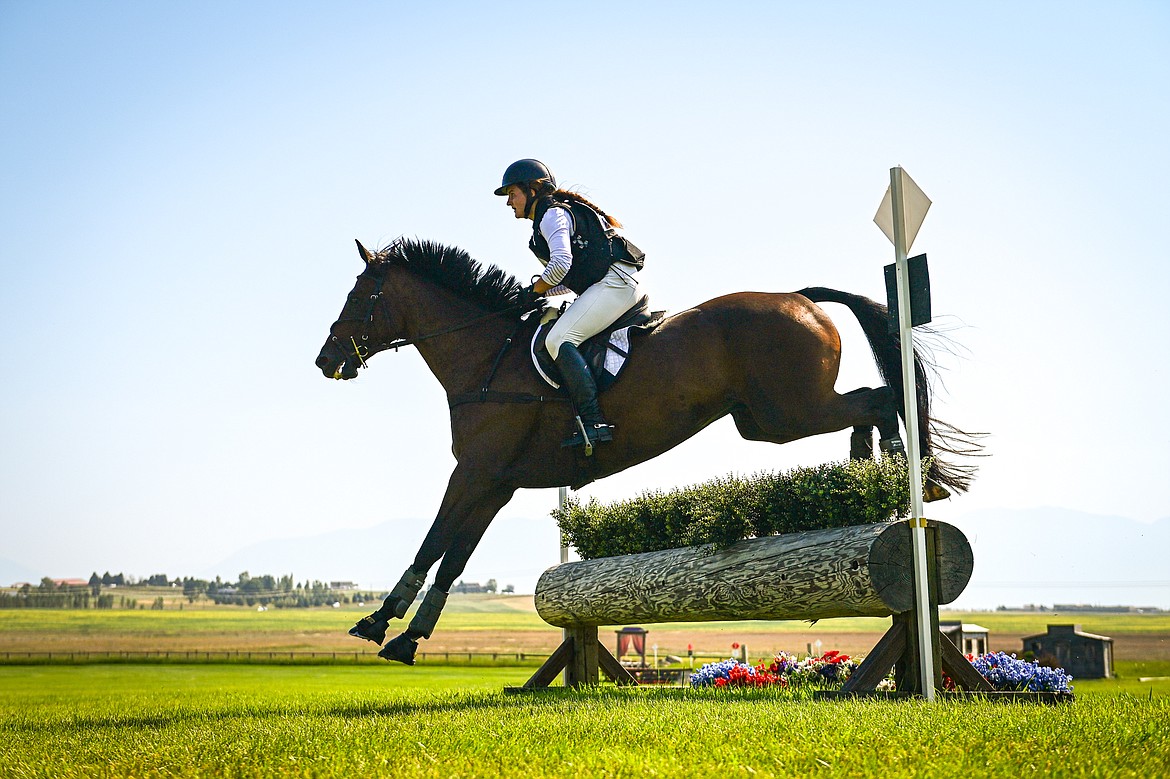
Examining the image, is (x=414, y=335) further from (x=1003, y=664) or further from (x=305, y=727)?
(x=1003, y=664)

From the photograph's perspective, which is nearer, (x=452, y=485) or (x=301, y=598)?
(x=452, y=485)

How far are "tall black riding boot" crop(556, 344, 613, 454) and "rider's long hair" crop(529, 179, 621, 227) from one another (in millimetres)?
1002

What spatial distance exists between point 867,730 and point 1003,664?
10.5 ft

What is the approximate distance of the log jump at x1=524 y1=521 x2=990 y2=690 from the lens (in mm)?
5090

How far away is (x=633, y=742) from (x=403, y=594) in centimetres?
273

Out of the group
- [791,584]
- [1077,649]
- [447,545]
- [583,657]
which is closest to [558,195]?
[447,545]

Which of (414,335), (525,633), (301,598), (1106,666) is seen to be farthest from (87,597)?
(414,335)

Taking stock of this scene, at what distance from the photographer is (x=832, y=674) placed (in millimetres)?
7613

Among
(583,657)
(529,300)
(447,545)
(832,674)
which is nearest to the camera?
(447,545)

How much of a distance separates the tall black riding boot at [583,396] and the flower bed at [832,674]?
236 centimetres

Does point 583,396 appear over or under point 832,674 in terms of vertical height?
over

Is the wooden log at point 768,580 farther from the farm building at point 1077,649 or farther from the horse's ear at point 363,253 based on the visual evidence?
the farm building at point 1077,649

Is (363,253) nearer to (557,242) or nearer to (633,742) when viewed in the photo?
(557,242)

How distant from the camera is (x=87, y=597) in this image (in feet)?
221
